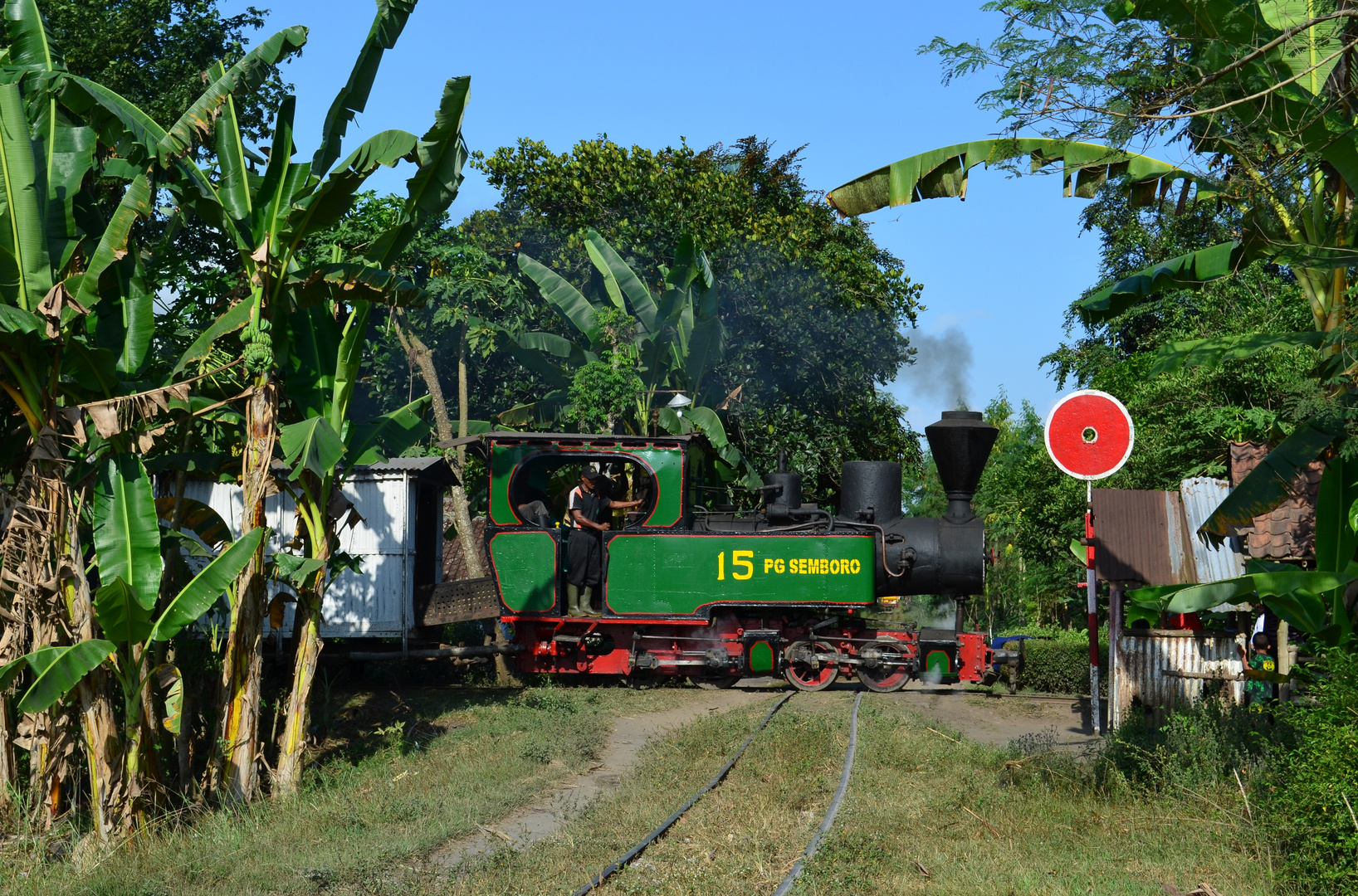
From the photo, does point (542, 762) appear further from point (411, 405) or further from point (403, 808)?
point (411, 405)

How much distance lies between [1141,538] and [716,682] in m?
5.14

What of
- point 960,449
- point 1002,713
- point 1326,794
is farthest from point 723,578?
point 1326,794

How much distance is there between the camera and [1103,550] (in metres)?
9.74

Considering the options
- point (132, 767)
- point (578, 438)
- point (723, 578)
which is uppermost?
point (578, 438)

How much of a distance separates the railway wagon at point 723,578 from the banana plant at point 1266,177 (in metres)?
4.71

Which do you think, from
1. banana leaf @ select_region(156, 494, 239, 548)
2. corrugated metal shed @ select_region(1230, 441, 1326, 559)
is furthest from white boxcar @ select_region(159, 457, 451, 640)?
corrugated metal shed @ select_region(1230, 441, 1326, 559)

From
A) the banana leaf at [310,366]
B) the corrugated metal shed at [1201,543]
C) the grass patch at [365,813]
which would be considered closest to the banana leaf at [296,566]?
the banana leaf at [310,366]

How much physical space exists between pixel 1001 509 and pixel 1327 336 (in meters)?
17.4

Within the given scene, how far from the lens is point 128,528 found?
650 cm

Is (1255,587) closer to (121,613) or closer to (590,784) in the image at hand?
(590,784)

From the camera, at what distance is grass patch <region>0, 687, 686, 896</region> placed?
5832 millimetres

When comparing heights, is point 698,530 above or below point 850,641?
above

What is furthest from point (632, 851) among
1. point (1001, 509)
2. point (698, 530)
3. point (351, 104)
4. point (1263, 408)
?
point (1001, 509)

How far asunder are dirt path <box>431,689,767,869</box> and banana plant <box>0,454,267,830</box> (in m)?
1.95
